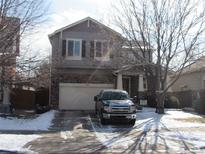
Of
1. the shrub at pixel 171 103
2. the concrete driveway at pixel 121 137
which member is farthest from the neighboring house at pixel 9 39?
the shrub at pixel 171 103

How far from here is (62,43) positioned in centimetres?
3675

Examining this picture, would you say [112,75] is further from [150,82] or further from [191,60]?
[191,60]

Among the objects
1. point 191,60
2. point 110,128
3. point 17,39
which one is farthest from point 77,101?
point 17,39

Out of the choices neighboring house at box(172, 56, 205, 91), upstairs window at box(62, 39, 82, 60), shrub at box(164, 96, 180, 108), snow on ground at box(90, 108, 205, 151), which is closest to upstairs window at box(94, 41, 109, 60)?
upstairs window at box(62, 39, 82, 60)

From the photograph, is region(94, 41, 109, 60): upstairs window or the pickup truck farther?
region(94, 41, 109, 60): upstairs window

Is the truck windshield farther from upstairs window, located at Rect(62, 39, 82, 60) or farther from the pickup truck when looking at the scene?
upstairs window, located at Rect(62, 39, 82, 60)

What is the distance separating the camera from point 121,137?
19031 millimetres

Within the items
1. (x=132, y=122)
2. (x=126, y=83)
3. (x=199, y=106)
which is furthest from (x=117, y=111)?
(x=126, y=83)

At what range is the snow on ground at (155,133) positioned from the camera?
1750cm

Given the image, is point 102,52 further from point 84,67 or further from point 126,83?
point 126,83

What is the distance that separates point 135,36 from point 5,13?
15496 mm

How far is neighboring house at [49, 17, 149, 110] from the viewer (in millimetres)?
35562

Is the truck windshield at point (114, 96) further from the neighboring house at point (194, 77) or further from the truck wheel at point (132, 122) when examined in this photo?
the neighboring house at point (194, 77)

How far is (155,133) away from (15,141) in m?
6.52
